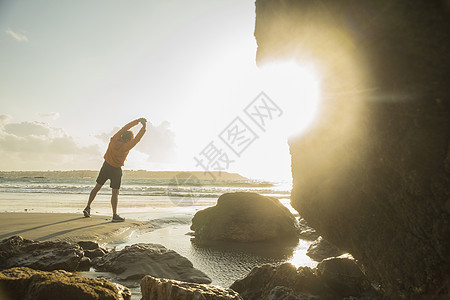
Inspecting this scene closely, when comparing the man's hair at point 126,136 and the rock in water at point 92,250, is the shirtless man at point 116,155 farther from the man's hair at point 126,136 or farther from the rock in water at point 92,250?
the rock in water at point 92,250

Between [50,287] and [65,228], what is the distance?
3.91m

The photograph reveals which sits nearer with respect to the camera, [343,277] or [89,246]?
[343,277]

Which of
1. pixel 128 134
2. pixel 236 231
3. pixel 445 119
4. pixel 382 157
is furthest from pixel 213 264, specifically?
pixel 128 134

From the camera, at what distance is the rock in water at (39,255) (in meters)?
3.06

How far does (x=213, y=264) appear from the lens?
3971mm

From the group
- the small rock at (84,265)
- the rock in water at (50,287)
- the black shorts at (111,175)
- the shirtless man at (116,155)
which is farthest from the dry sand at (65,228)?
the rock in water at (50,287)

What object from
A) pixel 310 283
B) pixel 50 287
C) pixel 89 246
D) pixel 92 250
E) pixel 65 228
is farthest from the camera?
pixel 65 228

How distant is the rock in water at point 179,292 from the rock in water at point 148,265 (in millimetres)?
934

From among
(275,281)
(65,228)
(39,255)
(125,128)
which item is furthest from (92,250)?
(125,128)

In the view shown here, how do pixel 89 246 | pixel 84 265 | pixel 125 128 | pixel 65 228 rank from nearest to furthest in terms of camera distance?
pixel 84 265 < pixel 89 246 < pixel 65 228 < pixel 125 128

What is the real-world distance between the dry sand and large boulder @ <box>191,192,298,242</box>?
61.2 inches

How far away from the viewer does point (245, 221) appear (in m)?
5.56

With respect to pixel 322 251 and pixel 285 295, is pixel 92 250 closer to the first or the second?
pixel 285 295

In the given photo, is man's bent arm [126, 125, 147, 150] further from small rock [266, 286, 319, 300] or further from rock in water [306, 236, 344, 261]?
small rock [266, 286, 319, 300]
